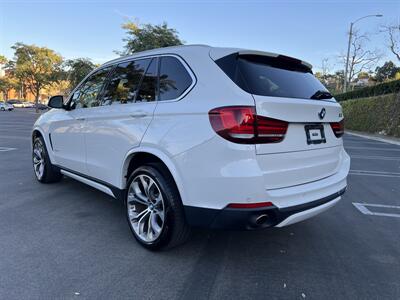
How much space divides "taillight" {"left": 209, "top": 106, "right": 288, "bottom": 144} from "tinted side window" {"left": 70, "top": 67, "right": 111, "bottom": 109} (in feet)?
6.78

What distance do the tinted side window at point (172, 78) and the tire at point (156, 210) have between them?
2.18 feet

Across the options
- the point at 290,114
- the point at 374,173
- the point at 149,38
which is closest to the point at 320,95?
the point at 290,114

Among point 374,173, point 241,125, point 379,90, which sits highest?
point 379,90

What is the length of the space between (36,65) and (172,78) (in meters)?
55.5

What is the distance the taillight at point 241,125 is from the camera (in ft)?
7.79

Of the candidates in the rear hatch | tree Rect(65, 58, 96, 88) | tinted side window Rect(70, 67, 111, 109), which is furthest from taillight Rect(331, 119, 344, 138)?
tree Rect(65, 58, 96, 88)

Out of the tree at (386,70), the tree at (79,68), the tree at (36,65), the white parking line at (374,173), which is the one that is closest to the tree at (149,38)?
the tree at (79,68)

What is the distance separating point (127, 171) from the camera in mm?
3385

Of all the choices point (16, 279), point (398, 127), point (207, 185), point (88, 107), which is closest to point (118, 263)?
point (16, 279)

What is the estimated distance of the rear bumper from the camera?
7.91ft

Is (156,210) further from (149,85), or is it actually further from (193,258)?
(149,85)

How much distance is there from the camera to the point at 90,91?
13.9ft

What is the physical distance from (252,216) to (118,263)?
1.29 metres

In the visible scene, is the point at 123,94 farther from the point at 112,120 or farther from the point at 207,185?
the point at 207,185
